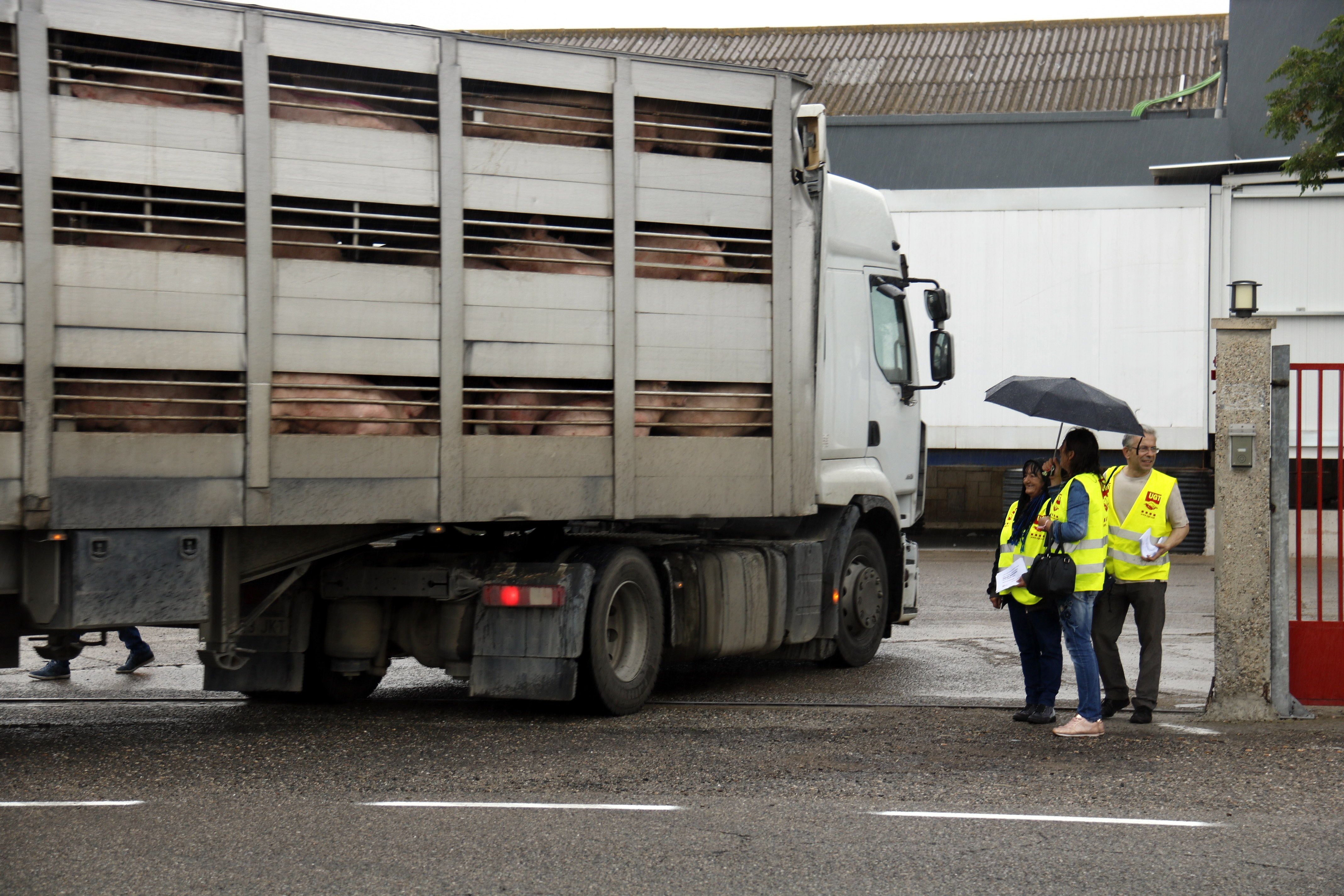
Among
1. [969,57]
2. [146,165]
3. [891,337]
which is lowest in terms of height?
[891,337]

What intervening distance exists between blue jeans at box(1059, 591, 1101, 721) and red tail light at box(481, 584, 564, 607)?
8.73 feet

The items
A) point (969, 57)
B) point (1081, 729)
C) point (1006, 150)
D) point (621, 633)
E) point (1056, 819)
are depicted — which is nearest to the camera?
point (1056, 819)

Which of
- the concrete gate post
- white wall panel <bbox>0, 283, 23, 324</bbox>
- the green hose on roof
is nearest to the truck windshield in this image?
the concrete gate post

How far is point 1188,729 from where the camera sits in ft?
27.8

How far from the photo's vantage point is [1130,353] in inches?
869

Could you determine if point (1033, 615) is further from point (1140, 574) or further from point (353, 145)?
point (353, 145)

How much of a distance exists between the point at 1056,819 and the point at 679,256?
381 centimetres

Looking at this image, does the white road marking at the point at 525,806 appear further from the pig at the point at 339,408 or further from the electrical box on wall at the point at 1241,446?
the electrical box on wall at the point at 1241,446

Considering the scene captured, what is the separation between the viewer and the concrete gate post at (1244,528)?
8.75 meters

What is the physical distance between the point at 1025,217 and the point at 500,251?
1546 centimetres

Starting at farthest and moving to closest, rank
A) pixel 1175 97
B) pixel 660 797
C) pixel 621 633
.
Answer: pixel 1175 97 → pixel 621 633 → pixel 660 797

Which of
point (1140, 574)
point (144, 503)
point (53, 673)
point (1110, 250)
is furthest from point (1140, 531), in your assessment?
point (1110, 250)

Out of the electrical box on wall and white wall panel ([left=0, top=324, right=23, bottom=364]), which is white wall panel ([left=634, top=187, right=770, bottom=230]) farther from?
white wall panel ([left=0, top=324, right=23, bottom=364])

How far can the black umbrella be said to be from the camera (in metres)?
8.78
